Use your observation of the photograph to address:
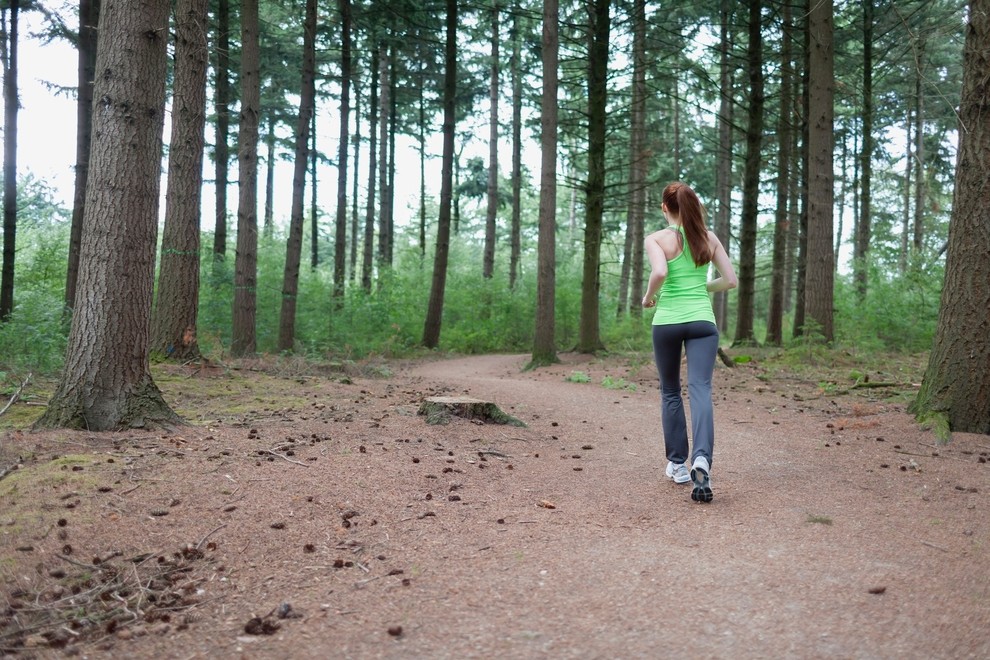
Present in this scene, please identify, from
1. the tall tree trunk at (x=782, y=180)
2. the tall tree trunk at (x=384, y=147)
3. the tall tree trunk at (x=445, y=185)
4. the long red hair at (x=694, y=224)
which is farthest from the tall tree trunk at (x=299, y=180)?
the long red hair at (x=694, y=224)

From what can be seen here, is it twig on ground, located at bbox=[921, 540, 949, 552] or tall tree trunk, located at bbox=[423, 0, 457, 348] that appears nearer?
twig on ground, located at bbox=[921, 540, 949, 552]

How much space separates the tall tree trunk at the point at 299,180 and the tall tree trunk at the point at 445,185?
4.16 m

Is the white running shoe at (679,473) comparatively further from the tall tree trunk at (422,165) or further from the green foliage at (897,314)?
the tall tree trunk at (422,165)

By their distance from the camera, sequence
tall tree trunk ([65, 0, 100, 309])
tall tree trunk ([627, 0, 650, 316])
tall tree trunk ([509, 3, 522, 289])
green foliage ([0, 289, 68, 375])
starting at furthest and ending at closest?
tall tree trunk ([509, 3, 522, 289])
tall tree trunk ([627, 0, 650, 316])
tall tree trunk ([65, 0, 100, 309])
green foliage ([0, 289, 68, 375])

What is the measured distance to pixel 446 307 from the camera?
2347 cm

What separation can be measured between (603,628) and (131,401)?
489 cm

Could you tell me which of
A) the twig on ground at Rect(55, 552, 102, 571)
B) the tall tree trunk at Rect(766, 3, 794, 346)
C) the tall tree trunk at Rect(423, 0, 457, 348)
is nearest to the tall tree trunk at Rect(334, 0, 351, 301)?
the tall tree trunk at Rect(423, 0, 457, 348)

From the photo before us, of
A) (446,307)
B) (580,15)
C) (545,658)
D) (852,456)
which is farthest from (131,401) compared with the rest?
(580,15)

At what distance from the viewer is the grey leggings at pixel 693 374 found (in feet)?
15.7

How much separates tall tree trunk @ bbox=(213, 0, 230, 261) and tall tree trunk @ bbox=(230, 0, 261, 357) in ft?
11.2

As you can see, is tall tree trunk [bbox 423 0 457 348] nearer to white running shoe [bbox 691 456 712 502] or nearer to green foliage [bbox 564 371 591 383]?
green foliage [bbox 564 371 591 383]

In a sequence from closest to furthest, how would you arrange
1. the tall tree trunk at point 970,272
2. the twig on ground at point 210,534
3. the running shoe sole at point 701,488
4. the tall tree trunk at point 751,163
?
the twig on ground at point 210,534, the running shoe sole at point 701,488, the tall tree trunk at point 970,272, the tall tree trunk at point 751,163

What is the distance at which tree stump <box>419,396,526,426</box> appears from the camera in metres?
7.39

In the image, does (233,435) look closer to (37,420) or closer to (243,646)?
(37,420)
